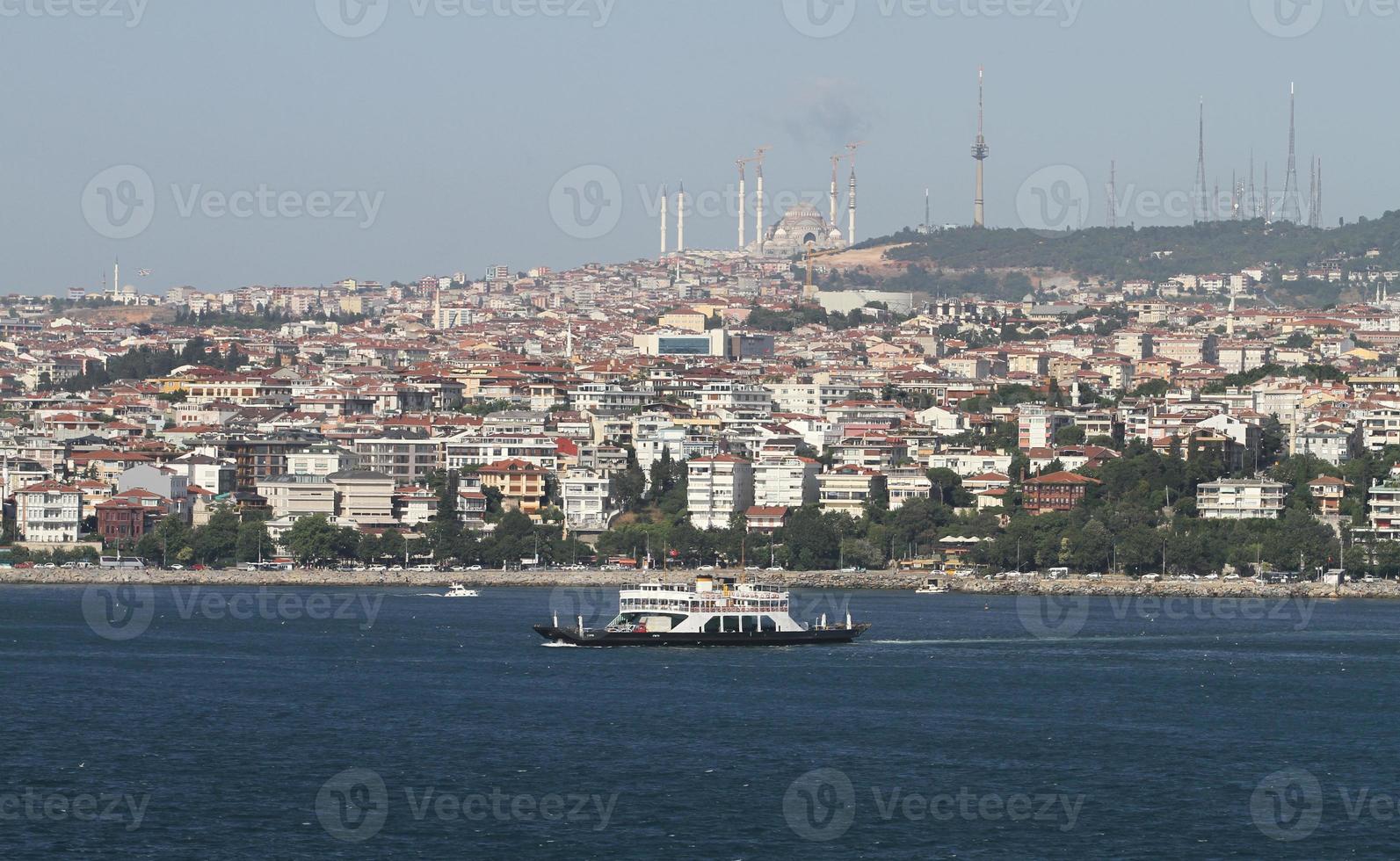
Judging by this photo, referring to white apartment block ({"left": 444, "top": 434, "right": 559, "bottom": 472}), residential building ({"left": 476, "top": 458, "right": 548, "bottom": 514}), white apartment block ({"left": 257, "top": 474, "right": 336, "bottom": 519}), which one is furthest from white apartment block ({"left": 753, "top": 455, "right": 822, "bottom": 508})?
white apartment block ({"left": 257, "top": 474, "right": 336, "bottom": 519})

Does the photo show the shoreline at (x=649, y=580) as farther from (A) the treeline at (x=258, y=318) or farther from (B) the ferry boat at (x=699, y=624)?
(A) the treeline at (x=258, y=318)

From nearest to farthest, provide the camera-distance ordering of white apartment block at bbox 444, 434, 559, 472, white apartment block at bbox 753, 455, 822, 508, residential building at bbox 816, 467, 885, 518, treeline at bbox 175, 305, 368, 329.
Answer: residential building at bbox 816, 467, 885, 518 → white apartment block at bbox 753, 455, 822, 508 → white apartment block at bbox 444, 434, 559, 472 → treeline at bbox 175, 305, 368, 329

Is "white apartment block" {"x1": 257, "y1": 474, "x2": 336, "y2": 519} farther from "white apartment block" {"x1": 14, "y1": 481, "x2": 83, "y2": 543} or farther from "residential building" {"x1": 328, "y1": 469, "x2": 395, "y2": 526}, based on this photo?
"white apartment block" {"x1": 14, "y1": 481, "x2": 83, "y2": 543}

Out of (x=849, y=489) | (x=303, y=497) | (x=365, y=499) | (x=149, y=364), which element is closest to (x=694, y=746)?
(x=365, y=499)

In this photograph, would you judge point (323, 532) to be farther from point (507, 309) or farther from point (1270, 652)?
point (507, 309)

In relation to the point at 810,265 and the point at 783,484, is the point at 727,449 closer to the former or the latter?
the point at 783,484

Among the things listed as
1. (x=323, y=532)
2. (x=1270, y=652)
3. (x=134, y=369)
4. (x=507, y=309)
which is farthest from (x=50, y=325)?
(x=1270, y=652)
